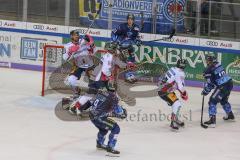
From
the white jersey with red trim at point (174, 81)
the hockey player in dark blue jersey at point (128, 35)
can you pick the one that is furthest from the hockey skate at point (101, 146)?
the hockey player in dark blue jersey at point (128, 35)

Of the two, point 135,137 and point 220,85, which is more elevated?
point 220,85

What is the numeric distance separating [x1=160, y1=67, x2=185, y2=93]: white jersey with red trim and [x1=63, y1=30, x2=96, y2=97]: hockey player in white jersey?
2092 mm

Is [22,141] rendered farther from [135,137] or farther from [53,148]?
[135,137]

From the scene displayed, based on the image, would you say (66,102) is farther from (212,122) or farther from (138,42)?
(138,42)

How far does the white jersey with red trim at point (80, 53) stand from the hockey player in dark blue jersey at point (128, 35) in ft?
7.76

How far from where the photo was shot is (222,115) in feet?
47.6

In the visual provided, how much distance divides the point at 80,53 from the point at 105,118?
12.6 ft

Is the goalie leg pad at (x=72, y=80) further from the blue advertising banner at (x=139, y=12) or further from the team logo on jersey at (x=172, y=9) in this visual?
the team logo on jersey at (x=172, y=9)

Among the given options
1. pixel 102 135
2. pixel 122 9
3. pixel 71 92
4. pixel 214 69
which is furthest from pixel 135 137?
pixel 122 9

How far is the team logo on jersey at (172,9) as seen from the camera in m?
17.4

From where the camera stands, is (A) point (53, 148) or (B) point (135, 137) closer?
(A) point (53, 148)

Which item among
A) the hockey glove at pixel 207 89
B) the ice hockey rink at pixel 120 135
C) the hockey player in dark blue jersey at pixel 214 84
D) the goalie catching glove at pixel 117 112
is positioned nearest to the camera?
the ice hockey rink at pixel 120 135

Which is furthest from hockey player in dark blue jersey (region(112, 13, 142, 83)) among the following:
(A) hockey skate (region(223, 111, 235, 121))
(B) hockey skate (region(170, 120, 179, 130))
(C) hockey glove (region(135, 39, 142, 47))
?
(B) hockey skate (region(170, 120, 179, 130))

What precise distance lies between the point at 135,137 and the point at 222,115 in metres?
2.93
